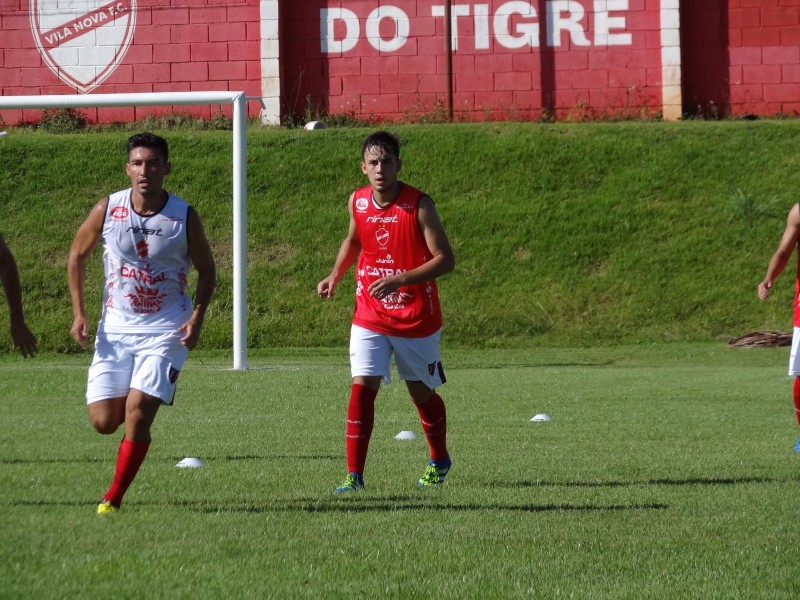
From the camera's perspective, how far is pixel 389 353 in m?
7.88

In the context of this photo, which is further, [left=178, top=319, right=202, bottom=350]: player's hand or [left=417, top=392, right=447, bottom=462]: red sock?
[left=417, top=392, right=447, bottom=462]: red sock

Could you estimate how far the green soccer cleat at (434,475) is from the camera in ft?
25.5

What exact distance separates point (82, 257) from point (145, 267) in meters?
0.43

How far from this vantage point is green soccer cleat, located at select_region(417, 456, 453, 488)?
7.76 meters

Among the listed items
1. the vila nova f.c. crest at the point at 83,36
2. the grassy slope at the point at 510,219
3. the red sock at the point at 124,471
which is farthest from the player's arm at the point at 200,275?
the vila nova f.c. crest at the point at 83,36

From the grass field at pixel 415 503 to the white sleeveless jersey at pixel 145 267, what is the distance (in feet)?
3.10

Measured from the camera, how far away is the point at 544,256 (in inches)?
1002

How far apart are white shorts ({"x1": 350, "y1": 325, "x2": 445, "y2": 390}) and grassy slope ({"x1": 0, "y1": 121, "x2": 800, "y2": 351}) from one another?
15.7 meters

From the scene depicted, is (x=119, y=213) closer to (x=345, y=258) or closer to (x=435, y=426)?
(x=345, y=258)

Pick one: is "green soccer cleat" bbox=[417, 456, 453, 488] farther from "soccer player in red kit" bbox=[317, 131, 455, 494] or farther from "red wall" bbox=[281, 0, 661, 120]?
"red wall" bbox=[281, 0, 661, 120]

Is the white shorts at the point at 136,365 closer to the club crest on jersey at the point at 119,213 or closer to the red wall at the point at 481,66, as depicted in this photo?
the club crest on jersey at the point at 119,213

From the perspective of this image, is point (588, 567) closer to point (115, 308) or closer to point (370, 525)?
point (370, 525)

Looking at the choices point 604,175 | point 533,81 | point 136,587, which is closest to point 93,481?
point 136,587

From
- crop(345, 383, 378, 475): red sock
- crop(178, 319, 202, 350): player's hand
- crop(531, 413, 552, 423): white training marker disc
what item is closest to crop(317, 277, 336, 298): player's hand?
crop(345, 383, 378, 475): red sock
